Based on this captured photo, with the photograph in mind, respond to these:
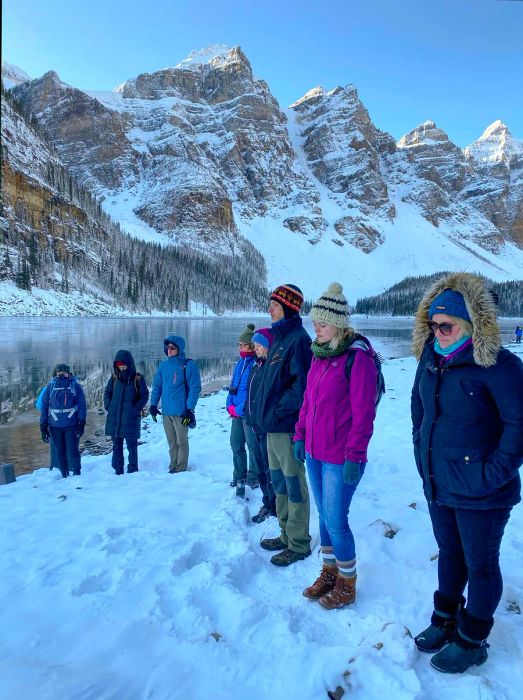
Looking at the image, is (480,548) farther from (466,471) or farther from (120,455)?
(120,455)

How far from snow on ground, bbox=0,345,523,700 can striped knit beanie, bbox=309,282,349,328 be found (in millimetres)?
2206

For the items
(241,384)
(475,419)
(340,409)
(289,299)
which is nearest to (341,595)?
(340,409)

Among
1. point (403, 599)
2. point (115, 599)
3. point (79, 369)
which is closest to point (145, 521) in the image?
point (115, 599)

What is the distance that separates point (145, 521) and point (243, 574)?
1365mm

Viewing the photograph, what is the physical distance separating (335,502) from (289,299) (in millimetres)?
1927

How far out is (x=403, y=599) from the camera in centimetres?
341

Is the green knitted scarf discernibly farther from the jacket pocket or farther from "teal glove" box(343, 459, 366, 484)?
the jacket pocket

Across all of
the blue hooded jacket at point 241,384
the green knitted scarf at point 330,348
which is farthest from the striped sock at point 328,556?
the blue hooded jacket at point 241,384

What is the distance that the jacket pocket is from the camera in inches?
100.0

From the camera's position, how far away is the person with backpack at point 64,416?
718 centimetres

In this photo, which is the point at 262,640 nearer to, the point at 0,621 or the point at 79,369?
the point at 0,621

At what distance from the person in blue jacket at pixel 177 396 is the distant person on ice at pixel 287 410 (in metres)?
3.18

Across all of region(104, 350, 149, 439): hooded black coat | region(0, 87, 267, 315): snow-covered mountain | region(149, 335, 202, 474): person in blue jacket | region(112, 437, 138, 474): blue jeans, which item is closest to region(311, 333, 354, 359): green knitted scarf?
region(149, 335, 202, 474): person in blue jacket

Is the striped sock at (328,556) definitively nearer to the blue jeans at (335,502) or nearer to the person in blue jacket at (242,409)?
the blue jeans at (335,502)
